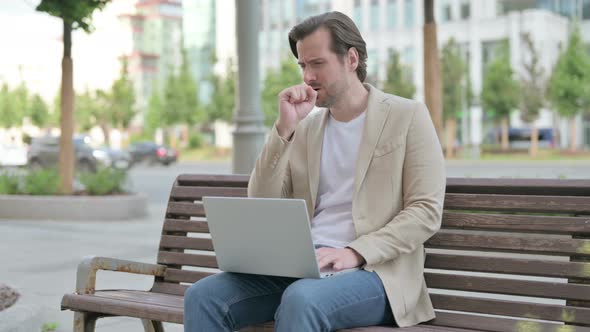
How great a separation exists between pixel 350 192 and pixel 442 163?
0.37 meters

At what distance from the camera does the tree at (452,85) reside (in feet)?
147

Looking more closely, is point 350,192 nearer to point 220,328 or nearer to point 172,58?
point 220,328

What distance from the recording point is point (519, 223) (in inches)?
129

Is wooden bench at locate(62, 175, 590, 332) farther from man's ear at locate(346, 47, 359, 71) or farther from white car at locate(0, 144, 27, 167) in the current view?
white car at locate(0, 144, 27, 167)

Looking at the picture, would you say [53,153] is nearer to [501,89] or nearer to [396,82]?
[396,82]

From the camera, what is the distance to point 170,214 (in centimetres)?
421

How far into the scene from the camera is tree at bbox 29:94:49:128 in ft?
206

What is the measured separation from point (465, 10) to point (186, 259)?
5610 cm

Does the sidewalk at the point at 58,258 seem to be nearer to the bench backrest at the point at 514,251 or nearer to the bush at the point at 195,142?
the bench backrest at the point at 514,251

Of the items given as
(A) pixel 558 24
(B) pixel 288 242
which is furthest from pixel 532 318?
(A) pixel 558 24

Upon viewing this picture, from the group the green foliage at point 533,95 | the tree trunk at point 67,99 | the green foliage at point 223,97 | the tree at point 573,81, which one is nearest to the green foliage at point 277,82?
the green foliage at point 223,97

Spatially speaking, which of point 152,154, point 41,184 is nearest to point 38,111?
point 152,154

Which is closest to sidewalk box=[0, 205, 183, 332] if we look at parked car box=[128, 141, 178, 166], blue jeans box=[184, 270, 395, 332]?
blue jeans box=[184, 270, 395, 332]

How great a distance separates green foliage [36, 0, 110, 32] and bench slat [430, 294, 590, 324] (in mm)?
10016
